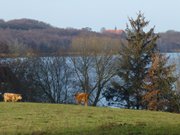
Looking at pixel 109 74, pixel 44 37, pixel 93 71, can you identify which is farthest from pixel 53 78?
pixel 44 37

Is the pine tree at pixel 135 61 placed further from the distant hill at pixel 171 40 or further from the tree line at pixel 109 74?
the distant hill at pixel 171 40

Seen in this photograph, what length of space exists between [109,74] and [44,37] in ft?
133

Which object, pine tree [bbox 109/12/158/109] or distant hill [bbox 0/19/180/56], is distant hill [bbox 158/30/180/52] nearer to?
distant hill [bbox 0/19/180/56]

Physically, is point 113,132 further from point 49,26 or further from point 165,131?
point 49,26

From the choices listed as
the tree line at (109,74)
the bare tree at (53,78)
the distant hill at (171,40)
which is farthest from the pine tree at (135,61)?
the distant hill at (171,40)

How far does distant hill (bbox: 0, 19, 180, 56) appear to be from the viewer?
70.8 meters

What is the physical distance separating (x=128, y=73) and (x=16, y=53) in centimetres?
2519

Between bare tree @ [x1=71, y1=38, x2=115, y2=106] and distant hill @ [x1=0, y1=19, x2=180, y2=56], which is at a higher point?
distant hill @ [x1=0, y1=19, x2=180, y2=56]

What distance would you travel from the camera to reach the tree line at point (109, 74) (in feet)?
142

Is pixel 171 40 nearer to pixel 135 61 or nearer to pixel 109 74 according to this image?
pixel 109 74

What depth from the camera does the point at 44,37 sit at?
315 feet

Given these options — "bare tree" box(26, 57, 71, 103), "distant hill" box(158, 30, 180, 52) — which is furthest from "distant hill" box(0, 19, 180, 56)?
"bare tree" box(26, 57, 71, 103)

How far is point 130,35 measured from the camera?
49500 mm

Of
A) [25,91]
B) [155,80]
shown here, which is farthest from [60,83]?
[155,80]
